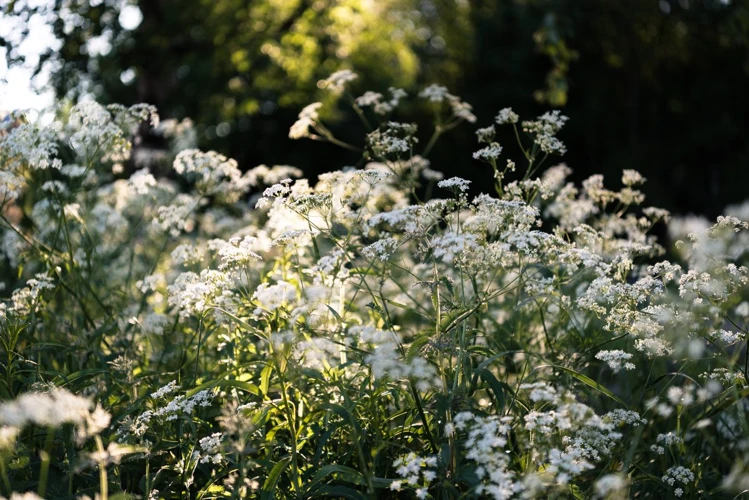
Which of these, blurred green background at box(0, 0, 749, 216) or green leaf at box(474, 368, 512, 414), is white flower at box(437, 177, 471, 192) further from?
blurred green background at box(0, 0, 749, 216)

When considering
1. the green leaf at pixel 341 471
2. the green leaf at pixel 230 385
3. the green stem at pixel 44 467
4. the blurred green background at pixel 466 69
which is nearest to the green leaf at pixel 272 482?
the green leaf at pixel 341 471

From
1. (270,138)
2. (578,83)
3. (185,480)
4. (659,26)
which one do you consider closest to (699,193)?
(578,83)

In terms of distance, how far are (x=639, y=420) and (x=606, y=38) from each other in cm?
1012

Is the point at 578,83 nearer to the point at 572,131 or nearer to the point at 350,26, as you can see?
the point at 572,131

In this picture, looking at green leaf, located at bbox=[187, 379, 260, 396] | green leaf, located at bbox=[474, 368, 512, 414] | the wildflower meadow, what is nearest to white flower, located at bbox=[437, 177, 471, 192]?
the wildflower meadow

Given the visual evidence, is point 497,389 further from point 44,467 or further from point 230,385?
point 44,467

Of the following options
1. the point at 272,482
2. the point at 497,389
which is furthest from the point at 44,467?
the point at 497,389

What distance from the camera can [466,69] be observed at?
19781mm

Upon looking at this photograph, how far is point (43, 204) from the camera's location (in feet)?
16.2

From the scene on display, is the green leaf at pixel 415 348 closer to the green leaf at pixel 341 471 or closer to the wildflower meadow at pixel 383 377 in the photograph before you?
the wildflower meadow at pixel 383 377

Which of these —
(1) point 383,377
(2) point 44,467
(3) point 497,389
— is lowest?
(2) point 44,467

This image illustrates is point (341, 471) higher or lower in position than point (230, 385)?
lower

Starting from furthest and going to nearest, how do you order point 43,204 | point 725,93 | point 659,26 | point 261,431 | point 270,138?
point 270,138
point 725,93
point 659,26
point 43,204
point 261,431

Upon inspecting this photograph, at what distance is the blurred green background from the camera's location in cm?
872
